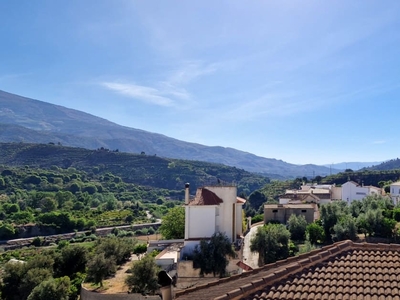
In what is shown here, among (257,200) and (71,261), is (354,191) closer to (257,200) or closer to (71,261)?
(257,200)

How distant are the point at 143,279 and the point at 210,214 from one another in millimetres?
7170

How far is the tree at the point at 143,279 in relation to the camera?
2022 cm

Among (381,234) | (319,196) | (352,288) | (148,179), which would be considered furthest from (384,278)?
(148,179)

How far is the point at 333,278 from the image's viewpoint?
6332 millimetres

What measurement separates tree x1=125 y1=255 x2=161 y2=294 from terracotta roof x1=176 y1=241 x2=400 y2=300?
1358cm

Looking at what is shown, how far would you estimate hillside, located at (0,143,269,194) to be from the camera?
166 metres

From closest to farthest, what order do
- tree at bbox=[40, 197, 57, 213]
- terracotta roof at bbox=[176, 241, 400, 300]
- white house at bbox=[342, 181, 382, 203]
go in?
terracotta roof at bbox=[176, 241, 400, 300]
white house at bbox=[342, 181, 382, 203]
tree at bbox=[40, 197, 57, 213]

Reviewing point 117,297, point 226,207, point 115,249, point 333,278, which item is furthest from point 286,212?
point 333,278

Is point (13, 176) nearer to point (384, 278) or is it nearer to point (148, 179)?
point (148, 179)

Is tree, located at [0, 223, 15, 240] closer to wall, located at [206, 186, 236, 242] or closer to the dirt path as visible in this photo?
the dirt path

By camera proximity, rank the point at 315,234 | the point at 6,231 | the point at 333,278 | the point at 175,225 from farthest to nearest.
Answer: the point at 6,231 < the point at 175,225 < the point at 315,234 < the point at 333,278

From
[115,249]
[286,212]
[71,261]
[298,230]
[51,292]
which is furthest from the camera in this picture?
[286,212]

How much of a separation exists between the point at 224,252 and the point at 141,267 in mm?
5658

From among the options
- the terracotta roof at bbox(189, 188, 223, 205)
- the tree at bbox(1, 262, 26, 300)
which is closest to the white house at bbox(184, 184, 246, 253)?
the terracotta roof at bbox(189, 188, 223, 205)
